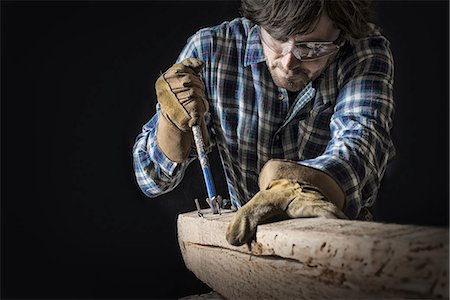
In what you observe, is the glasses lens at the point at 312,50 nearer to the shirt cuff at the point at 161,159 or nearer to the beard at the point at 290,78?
the beard at the point at 290,78

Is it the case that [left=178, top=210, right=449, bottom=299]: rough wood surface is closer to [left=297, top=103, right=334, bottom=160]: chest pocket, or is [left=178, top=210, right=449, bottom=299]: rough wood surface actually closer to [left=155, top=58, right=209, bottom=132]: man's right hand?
[left=155, top=58, right=209, bottom=132]: man's right hand

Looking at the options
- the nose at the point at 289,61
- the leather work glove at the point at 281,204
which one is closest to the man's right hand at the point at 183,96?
the nose at the point at 289,61

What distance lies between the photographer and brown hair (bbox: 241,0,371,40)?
1.71 metres

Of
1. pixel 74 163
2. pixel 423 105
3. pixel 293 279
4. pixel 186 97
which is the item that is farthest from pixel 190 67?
pixel 423 105

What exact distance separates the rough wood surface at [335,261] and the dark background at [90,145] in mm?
1200

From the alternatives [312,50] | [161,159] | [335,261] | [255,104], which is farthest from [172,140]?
[335,261]

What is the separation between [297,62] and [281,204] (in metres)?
0.57

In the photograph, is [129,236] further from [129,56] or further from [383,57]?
[383,57]

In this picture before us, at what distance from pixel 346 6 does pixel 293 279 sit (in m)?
0.84

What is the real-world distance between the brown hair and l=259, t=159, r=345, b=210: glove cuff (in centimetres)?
44

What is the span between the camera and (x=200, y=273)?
176 centimetres

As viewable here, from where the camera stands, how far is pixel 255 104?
2.06 meters

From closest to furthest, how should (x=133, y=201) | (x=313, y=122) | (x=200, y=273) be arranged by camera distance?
(x=200, y=273)
(x=313, y=122)
(x=133, y=201)

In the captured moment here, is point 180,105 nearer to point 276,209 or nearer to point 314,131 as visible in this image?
point 314,131
